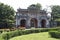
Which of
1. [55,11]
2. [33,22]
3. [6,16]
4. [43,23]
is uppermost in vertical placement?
[55,11]

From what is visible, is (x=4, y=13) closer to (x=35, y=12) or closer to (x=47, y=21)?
(x=35, y=12)

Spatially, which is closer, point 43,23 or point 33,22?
point 43,23

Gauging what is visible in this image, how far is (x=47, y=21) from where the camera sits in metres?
51.7

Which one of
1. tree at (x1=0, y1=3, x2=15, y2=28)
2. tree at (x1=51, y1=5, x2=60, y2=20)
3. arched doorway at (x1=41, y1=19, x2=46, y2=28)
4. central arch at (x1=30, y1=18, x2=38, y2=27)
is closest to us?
tree at (x1=0, y1=3, x2=15, y2=28)

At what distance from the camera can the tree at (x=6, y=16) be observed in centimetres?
4656

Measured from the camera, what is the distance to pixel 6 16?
47719 millimetres

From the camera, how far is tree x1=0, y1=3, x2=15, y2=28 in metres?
46.6

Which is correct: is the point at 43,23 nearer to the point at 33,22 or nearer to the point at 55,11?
the point at 33,22

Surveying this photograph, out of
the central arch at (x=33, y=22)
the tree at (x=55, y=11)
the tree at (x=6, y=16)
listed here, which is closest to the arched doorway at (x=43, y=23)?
the central arch at (x=33, y=22)

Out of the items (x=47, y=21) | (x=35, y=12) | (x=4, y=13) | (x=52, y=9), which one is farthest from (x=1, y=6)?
(x=52, y=9)

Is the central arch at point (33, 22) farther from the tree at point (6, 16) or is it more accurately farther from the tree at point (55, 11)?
the tree at point (55, 11)

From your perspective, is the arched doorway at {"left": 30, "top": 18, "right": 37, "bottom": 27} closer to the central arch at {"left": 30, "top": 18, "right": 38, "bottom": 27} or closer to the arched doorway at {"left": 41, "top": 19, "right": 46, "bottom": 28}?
the central arch at {"left": 30, "top": 18, "right": 38, "bottom": 27}

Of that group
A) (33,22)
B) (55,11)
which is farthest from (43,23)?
(55,11)

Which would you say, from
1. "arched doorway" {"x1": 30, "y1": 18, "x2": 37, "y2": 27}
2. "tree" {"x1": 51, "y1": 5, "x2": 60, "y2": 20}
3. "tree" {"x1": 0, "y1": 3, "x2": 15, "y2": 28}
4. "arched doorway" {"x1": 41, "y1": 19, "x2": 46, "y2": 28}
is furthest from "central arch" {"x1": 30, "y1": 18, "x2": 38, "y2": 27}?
"tree" {"x1": 51, "y1": 5, "x2": 60, "y2": 20}
